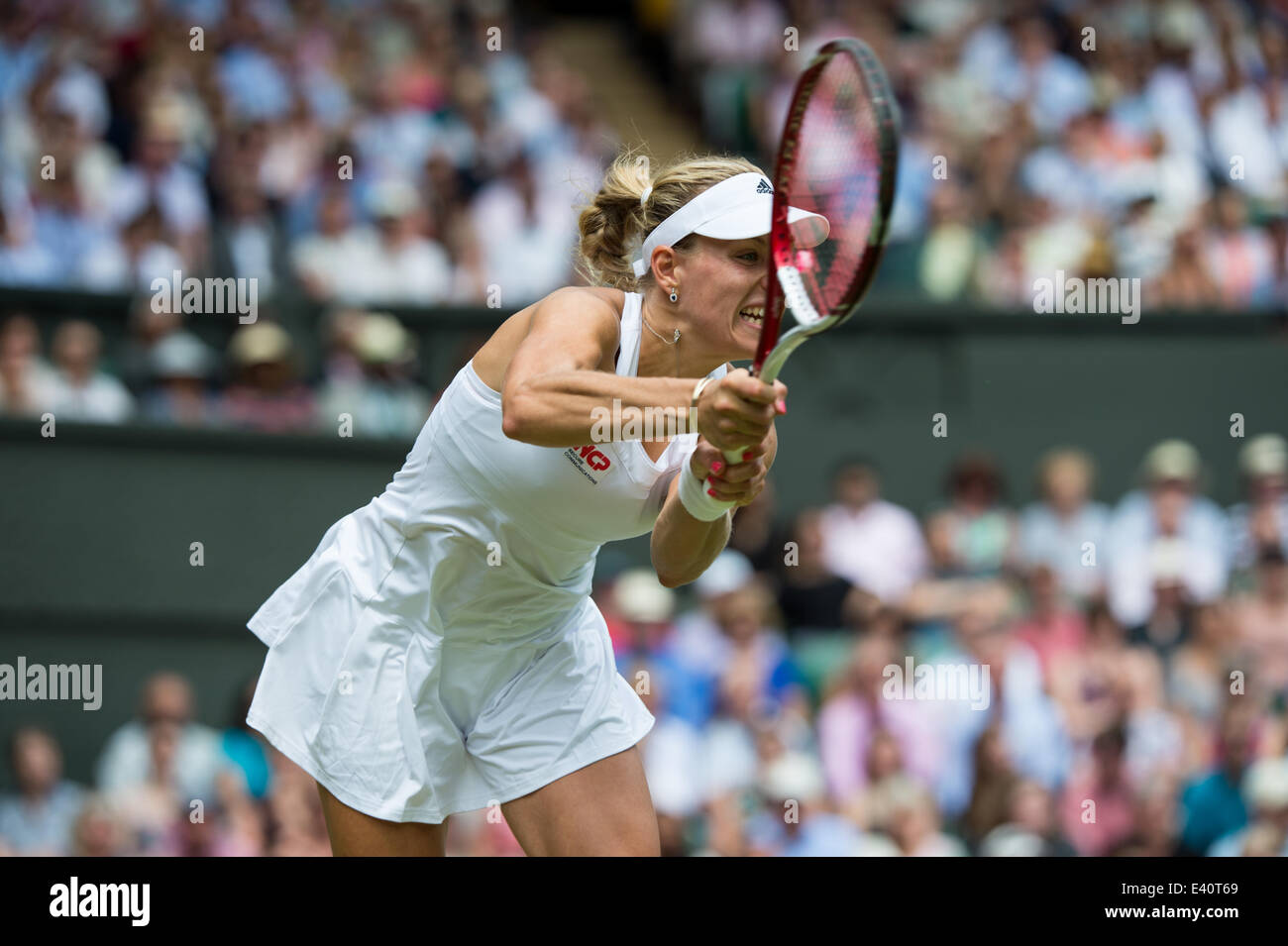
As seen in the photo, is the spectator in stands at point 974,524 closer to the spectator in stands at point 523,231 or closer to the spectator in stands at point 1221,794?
the spectator in stands at point 1221,794

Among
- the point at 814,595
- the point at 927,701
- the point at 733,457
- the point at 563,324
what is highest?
the point at 563,324

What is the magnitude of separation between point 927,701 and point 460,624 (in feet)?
12.2

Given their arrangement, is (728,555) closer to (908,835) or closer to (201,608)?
(908,835)

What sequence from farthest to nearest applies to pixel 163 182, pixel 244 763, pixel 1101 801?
pixel 163 182 → pixel 1101 801 → pixel 244 763

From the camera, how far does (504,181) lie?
9.02 metres

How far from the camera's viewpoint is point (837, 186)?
3545 mm

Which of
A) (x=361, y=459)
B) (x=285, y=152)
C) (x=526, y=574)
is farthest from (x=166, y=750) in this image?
(x=526, y=574)

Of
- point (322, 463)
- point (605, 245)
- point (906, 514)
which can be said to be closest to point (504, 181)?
point (322, 463)

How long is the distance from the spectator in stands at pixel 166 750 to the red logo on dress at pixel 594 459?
3.69m

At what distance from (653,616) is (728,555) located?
0.46m

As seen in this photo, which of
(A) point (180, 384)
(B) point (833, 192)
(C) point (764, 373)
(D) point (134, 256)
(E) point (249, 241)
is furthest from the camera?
(E) point (249, 241)

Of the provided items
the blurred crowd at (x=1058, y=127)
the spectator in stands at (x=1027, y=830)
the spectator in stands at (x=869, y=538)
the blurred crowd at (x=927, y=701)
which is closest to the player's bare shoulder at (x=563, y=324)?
the blurred crowd at (x=927, y=701)

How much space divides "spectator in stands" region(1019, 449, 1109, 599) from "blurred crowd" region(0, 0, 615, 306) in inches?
97.6

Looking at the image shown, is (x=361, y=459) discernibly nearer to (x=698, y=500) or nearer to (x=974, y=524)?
(x=974, y=524)
